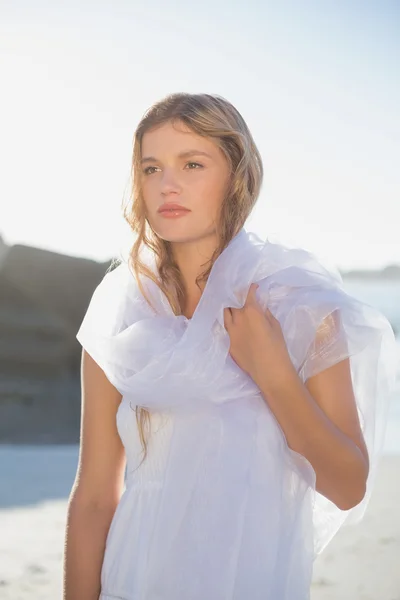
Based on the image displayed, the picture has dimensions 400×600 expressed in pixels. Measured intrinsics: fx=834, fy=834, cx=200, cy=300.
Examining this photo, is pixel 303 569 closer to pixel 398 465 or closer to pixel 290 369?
pixel 290 369

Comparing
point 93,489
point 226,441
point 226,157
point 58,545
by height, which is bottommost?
point 58,545

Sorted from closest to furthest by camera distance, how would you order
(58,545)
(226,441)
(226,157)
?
(226,441) < (226,157) < (58,545)

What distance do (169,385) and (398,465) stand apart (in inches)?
253

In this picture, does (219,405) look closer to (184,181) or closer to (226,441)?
(226,441)

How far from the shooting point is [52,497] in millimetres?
5711

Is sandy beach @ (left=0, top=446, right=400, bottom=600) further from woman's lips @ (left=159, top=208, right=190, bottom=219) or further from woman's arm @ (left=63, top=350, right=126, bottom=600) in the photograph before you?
woman's lips @ (left=159, top=208, right=190, bottom=219)

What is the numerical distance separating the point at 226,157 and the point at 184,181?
117mm

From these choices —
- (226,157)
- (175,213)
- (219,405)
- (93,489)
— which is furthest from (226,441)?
(226,157)

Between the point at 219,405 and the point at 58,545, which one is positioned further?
the point at 58,545

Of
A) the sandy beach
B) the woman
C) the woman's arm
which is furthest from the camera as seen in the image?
the sandy beach

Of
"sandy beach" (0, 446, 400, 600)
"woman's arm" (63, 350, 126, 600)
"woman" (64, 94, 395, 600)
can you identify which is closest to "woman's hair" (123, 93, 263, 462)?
"woman" (64, 94, 395, 600)

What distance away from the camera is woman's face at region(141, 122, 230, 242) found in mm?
1702

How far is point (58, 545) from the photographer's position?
4531 millimetres

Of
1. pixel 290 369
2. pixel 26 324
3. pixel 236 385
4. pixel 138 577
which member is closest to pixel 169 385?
pixel 236 385
